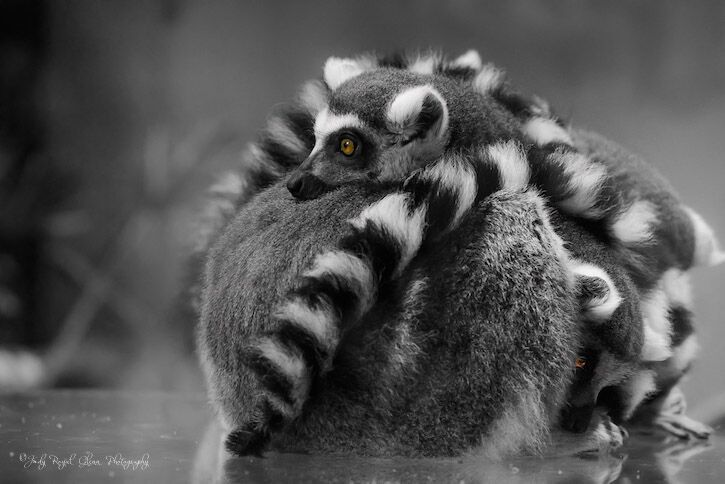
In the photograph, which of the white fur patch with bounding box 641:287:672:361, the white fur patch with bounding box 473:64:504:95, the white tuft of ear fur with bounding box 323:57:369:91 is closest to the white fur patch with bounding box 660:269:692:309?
the white fur patch with bounding box 641:287:672:361

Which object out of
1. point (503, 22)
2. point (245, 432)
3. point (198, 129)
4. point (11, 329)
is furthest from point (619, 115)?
point (11, 329)

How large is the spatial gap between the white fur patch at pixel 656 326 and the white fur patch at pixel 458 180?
0.54 metres

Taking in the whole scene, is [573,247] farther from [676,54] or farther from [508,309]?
[676,54]

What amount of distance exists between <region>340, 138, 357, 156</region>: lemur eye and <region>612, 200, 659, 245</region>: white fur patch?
69 centimetres

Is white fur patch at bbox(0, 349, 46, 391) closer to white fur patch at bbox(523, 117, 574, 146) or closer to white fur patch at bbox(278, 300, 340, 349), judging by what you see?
white fur patch at bbox(523, 117, 574, 146)

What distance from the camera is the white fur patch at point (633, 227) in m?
2.11

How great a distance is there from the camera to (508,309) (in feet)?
6.13

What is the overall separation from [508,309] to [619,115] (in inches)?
125

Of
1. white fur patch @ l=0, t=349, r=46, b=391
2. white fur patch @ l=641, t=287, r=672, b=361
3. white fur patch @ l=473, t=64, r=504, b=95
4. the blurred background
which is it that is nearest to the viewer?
white fur patch @ l=641, t=287, r=672, b=361

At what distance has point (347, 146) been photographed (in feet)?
7.52

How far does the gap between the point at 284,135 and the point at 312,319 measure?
915 millimetres

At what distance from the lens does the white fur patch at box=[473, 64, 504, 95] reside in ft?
8.34

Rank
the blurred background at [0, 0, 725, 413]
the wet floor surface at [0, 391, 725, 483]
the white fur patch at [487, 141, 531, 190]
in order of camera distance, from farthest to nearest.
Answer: the blurred background at [0, 0, 725, 413], the white fur patch at [487, 141, 531, 190], the wet floor surface at [0, 391, 725, 483]

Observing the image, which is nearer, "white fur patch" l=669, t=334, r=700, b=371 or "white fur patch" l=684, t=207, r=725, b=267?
"white fur patch" l=669, t=334, r=700, b=371
